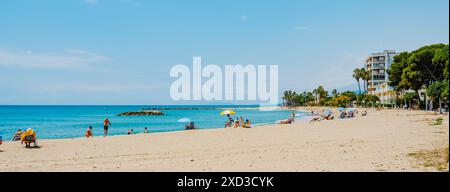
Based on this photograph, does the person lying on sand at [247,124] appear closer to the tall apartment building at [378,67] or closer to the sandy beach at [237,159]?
the sandy beach at [237,159]

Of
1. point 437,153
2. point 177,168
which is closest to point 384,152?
point 437,153

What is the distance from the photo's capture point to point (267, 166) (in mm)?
11211

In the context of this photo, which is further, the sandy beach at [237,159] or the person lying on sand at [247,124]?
the person lying on sand at [247,124]

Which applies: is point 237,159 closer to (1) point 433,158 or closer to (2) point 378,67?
(1) point 433,158

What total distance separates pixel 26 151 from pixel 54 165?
Result: 562 cm

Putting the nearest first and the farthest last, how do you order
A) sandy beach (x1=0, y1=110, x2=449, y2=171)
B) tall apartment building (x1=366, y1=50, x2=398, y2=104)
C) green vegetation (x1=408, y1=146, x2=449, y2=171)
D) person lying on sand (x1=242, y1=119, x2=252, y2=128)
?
green vegetation (x1=408, y1=146, x2=449, y2=171), sandy beach (x1=0, y1=110, x2=449, y2=171), person lying on sand (x1=242, y1=119, x2=252, y2=128), tall apartment building (x1=366, y1=50, x2=398, y2=104)

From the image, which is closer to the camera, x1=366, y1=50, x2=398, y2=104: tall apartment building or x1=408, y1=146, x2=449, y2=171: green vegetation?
x1=408, y1=146, x2=449, y2=171: green vegetation

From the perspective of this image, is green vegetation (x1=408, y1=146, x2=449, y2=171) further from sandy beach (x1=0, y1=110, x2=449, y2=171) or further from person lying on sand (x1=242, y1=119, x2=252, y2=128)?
person lying on sand (x1=242, y1=119, x2=252, y2=128)

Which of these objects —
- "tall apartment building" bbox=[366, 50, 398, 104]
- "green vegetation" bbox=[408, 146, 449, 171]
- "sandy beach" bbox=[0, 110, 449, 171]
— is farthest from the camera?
"tall apartment building" bbox=[366, 50, 398, 104]

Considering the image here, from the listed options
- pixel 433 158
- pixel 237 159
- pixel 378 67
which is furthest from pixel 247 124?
pixel 378 67

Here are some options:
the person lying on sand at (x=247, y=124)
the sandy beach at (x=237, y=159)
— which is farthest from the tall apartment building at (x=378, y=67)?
the sandy beach at (x=237, y=159)

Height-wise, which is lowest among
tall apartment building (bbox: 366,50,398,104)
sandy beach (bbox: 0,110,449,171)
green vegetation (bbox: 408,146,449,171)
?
sandy beach (bbox: 0,110,449,171)

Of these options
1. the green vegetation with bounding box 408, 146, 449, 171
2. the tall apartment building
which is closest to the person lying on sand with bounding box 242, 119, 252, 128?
the green vegetation with bounding box 408, 146, 449, 171
